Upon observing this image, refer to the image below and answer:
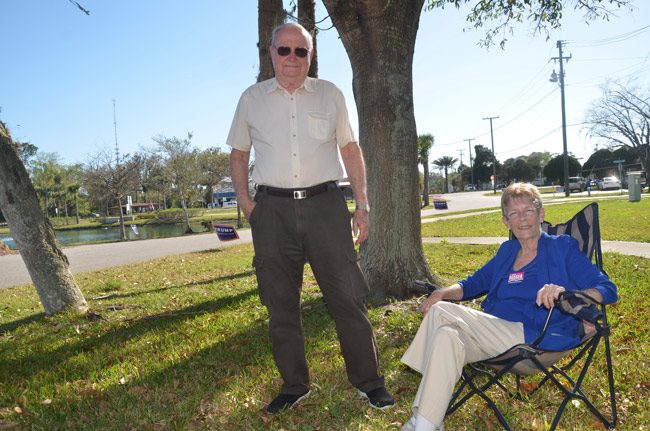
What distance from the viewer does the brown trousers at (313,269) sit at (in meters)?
3.01

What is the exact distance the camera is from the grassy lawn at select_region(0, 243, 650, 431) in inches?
122

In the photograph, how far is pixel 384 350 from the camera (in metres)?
4.17

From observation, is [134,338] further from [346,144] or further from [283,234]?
[346,144]

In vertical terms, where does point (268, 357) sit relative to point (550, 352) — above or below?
below

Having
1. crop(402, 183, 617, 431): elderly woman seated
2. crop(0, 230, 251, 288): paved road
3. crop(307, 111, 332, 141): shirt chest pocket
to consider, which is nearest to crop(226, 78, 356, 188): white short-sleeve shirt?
crop(307, 111, 332, 141): shirt chest pocket

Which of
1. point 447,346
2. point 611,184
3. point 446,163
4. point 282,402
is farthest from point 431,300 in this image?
point 446,163

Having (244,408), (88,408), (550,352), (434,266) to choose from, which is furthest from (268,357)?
(434,266)

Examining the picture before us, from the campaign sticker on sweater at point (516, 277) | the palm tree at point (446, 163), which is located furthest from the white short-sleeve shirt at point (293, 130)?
the palm tree at point (446, 163)

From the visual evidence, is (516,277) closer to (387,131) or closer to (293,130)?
(293,130)

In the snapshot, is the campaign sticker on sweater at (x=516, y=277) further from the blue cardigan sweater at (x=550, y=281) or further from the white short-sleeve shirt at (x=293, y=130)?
the white short-sleeve shirt at (x=293, y=130)

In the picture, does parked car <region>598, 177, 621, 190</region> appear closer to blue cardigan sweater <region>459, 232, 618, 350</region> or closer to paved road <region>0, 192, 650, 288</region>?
paved road <region>0, 192, 650, 288</region>

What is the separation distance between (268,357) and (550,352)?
2333 mm

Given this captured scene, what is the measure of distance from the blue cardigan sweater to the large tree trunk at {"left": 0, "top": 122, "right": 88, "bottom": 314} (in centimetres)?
522

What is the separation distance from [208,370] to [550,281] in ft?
8.58
